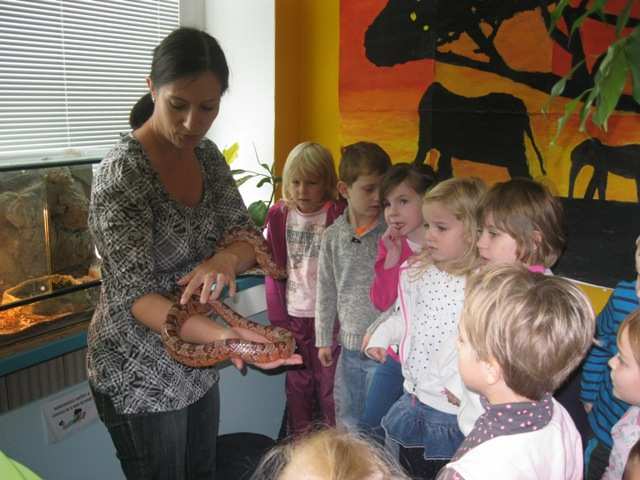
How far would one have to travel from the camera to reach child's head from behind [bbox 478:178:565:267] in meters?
1.81

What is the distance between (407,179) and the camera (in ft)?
7.16

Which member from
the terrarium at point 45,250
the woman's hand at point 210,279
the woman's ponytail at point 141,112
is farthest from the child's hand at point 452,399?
the terrarium at point 45,250

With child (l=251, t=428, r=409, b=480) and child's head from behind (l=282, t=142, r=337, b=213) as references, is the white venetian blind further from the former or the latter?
child (l=251, t=428, r=409, b=480)

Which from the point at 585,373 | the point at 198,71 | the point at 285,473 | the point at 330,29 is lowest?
the point at 585,373

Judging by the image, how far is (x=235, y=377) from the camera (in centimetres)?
285

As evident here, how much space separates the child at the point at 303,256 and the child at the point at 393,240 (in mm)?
380

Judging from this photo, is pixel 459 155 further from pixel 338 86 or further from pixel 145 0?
pixel 145 0

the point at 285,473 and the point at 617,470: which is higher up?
the point at 285,473

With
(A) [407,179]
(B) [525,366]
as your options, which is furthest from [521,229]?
(B) [525,366]

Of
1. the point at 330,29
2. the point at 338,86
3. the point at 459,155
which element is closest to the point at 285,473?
the point at 459,155

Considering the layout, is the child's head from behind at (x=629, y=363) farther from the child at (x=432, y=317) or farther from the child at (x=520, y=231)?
the child at (x=432, y=317)

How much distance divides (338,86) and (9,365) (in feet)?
6.30

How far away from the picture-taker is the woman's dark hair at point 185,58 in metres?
1.35

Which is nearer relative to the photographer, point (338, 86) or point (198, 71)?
point (198, 71)
